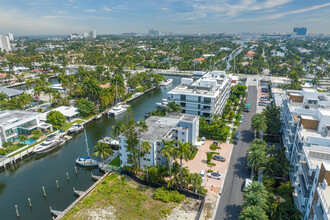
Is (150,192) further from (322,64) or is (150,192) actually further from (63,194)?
(322,64)

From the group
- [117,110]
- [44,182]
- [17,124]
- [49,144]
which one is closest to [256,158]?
[44,182]

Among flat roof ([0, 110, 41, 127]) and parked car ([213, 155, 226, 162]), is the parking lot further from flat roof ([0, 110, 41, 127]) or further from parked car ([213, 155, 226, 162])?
flat roof ([0, 110, 41, 127])

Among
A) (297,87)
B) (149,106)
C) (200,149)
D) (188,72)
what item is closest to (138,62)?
(188,72)

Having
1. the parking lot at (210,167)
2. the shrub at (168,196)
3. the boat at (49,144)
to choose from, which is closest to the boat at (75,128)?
the boat at (49,144)

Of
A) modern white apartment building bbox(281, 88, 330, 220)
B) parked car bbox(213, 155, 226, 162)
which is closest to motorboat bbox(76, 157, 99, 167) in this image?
parked car bbox(213, 155, 226, 162)

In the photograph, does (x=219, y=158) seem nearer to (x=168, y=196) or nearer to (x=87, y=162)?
(x=168, y=196)

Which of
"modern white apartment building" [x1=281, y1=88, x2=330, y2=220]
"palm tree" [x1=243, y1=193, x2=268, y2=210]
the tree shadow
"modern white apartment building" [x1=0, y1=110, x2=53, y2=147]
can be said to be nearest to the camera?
"modern white apartment building" [x1=281, y1=88, x2=330, y2=220]

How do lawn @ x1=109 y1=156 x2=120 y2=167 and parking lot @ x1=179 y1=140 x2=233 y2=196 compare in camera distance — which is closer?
parking lot @ x1=179 y1=140 x2=233 y2=196
